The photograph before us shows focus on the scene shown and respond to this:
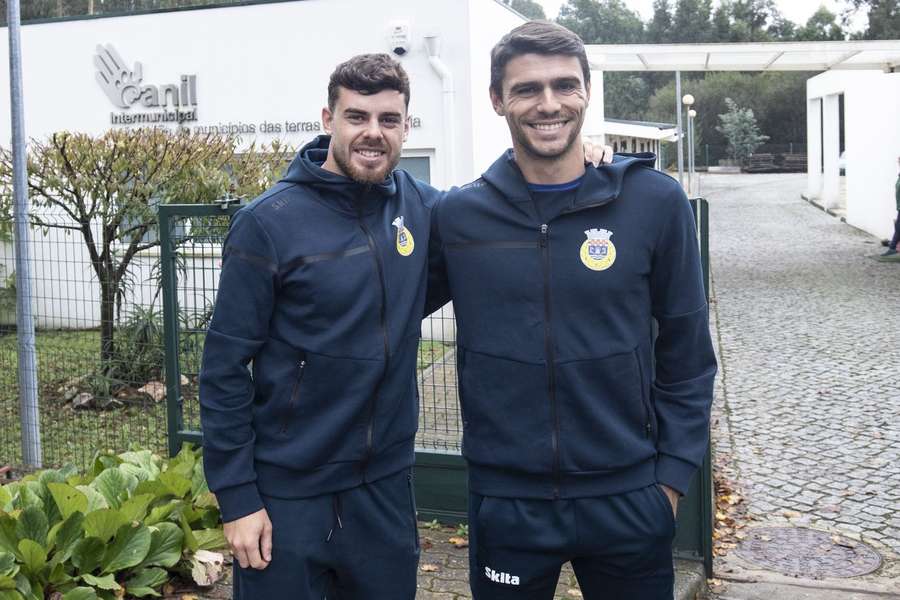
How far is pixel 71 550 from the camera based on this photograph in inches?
177

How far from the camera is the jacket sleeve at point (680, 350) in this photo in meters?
2.96

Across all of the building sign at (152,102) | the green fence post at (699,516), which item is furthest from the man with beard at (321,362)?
the building sign at (152,102)

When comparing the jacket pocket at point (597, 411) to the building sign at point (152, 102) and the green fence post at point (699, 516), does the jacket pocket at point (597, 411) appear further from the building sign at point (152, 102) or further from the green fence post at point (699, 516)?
the building sign at point (152, 102)

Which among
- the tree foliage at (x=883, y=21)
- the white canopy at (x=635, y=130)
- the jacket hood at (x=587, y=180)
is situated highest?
the tree foliage at (x=883, y=21)

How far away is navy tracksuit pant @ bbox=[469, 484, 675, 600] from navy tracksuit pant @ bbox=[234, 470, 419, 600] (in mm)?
319

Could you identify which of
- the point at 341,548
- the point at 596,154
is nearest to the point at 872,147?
the point at 596,154

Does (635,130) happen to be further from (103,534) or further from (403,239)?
(403,239)

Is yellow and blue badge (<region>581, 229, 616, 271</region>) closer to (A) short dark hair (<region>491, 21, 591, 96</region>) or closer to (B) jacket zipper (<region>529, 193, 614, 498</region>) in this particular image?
(B) jacket zipper (<region>529, 193, 614, 498</region>)

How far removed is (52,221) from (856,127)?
790 inches

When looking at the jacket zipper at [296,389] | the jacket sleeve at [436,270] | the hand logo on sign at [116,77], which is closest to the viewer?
the jacket zipper at [296,389]

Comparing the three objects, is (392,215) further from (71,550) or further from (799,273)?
(799,273)

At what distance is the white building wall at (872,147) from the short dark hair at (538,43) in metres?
21.1

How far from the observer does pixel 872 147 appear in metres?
23.8

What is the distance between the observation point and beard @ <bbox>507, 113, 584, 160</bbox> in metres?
2.92
